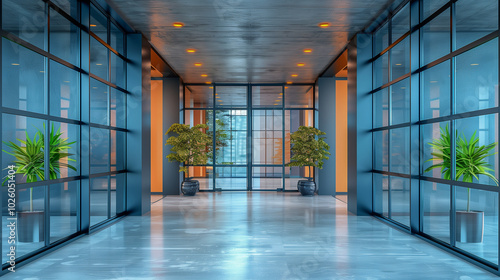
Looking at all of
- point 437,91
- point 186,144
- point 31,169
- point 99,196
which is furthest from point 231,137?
point 31,169

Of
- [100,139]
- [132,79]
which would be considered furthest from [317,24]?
[100,139]

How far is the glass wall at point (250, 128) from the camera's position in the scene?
1368 cm

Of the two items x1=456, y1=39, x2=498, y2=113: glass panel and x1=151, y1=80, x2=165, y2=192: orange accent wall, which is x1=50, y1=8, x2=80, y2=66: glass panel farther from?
x1=456, y1=39, x2=498, y2=113: glass panel

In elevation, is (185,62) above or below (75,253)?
above

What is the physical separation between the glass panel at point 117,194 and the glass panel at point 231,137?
18.7 feet

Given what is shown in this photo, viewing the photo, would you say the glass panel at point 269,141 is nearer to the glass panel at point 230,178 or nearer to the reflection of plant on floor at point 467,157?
the glass panel at point 230,178

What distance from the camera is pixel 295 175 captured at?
13.7m

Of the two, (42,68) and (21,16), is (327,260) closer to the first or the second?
(42,68)

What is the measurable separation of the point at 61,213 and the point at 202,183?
5967 millimetres

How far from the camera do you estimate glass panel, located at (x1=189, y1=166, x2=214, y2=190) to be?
13602 millimetres

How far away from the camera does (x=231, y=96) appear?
13.9 metres

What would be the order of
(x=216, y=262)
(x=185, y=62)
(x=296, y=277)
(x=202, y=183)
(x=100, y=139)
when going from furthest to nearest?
(x=202, y=183)
(x=185, y=62)
(x=100, y=139)
(x=216, y=262)
(x=296, y=277)

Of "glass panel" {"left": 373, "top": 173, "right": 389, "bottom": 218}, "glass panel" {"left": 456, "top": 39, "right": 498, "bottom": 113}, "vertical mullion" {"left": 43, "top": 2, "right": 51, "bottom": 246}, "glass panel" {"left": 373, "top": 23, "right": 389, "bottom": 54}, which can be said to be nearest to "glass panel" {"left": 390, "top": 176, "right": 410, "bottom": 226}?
"glass panel" {"left": 373, "top": 173, "right": 389, "bottom": 218}

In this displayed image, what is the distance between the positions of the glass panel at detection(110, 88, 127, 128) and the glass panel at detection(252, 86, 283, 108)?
6353 mm
